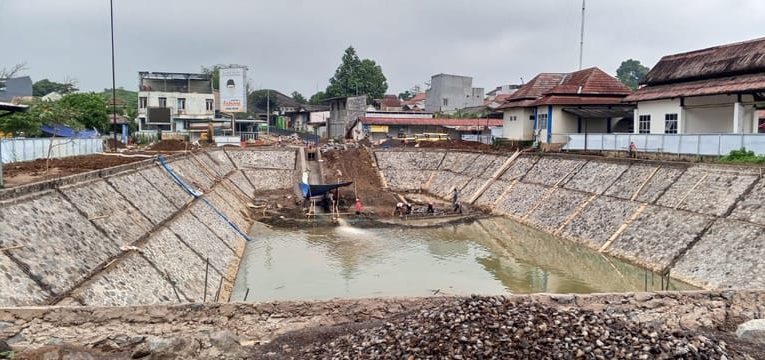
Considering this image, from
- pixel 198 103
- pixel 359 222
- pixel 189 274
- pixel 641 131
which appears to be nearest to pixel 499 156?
pixel 641 131

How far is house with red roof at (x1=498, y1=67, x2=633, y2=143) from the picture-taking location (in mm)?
34594

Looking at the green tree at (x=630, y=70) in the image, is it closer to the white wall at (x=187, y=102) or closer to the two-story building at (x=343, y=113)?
the two-story building at (x=343, y=113)

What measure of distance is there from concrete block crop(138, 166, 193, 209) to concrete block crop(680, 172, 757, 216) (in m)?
19.1

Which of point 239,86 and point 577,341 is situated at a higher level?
point 239,86

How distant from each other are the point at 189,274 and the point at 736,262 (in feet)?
50.6

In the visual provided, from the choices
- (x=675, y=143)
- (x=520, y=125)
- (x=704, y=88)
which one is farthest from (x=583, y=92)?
(x=675, y=143)

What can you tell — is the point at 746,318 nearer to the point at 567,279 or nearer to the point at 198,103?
the point at 567,279

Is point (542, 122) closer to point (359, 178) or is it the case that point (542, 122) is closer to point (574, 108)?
point (574, 108)

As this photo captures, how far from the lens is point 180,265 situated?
1484 centimetres

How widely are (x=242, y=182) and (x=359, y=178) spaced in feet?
26.4

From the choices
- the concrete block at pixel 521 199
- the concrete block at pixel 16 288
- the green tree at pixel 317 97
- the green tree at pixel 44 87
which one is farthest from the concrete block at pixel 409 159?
the green tree at pixel 44 87

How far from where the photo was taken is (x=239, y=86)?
184 ft

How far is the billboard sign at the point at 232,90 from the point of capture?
55.8 m

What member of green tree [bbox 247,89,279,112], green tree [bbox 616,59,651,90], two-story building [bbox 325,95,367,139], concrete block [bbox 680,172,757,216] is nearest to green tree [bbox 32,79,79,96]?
green tree [bbox 247,89,279,112]
